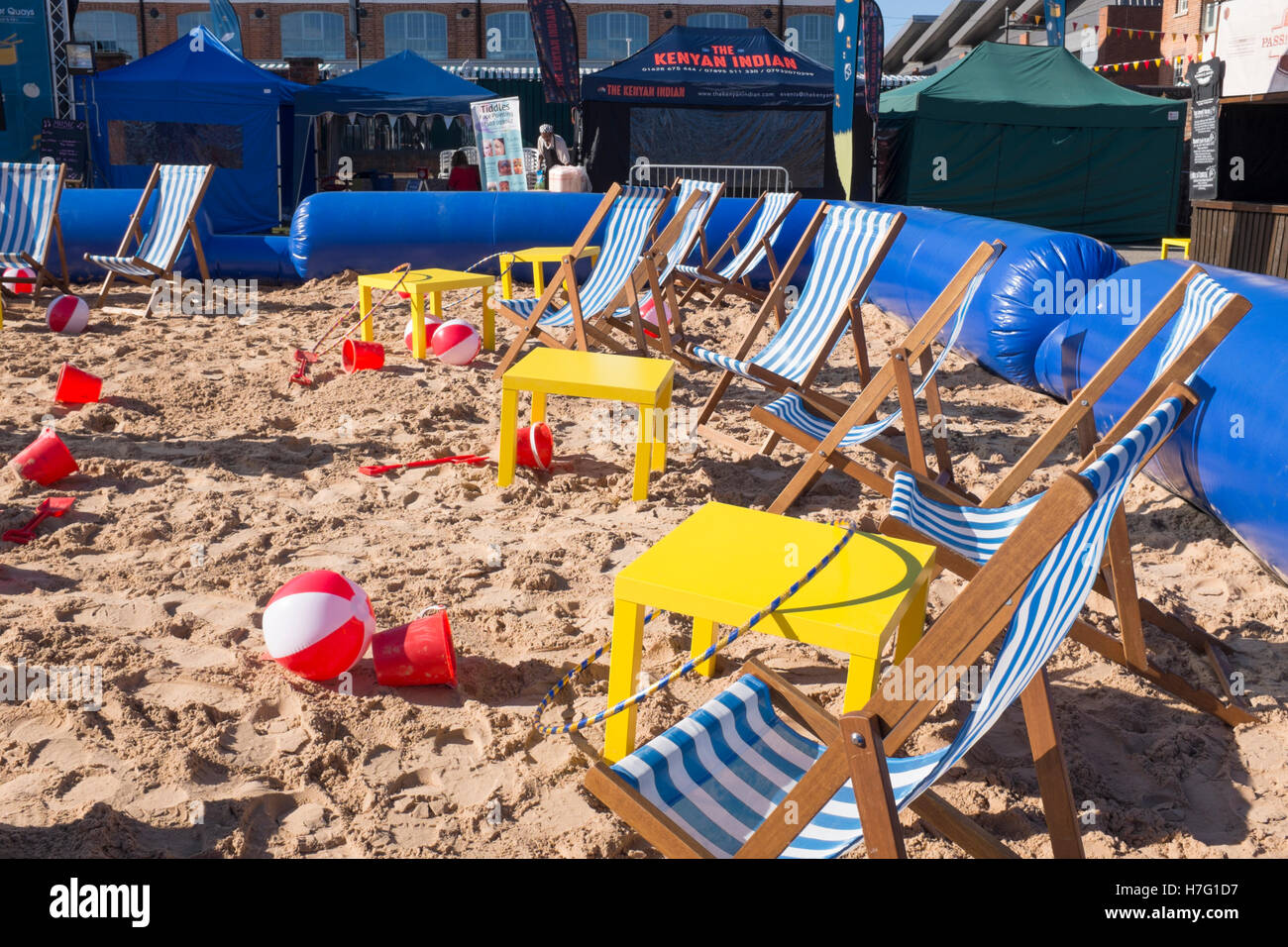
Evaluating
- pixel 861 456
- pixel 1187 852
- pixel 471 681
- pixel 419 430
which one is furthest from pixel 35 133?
pixel 1187 852

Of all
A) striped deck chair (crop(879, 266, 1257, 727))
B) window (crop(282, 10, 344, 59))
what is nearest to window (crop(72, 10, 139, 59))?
window (crop(282, 10, 344, 59))

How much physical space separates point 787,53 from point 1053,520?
16.4m

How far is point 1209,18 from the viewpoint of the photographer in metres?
22.3

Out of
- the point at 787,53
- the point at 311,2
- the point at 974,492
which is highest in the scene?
the point at 311,2

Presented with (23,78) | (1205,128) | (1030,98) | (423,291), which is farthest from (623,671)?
(23,78)

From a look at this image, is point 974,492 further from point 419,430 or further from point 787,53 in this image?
point 787,53

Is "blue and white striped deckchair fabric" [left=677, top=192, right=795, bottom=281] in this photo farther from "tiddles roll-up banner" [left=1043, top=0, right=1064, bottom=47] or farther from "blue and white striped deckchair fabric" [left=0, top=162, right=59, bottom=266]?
"tiddles roll-up banner" [left=1043, top=0, right=1064, bottom=47]

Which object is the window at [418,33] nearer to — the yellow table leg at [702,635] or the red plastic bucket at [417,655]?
the red plastic bucket at [417,655]

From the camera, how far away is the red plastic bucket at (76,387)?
5258mm

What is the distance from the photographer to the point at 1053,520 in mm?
1484

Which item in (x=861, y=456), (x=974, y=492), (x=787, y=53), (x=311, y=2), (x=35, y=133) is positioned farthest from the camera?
(x=311, y=2)

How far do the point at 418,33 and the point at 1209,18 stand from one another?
19711mm

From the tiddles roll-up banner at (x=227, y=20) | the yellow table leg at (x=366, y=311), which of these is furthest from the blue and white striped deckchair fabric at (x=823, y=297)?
the tiddles roll-up banner at (x=227, y=20)

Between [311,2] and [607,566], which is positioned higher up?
[311,2]
